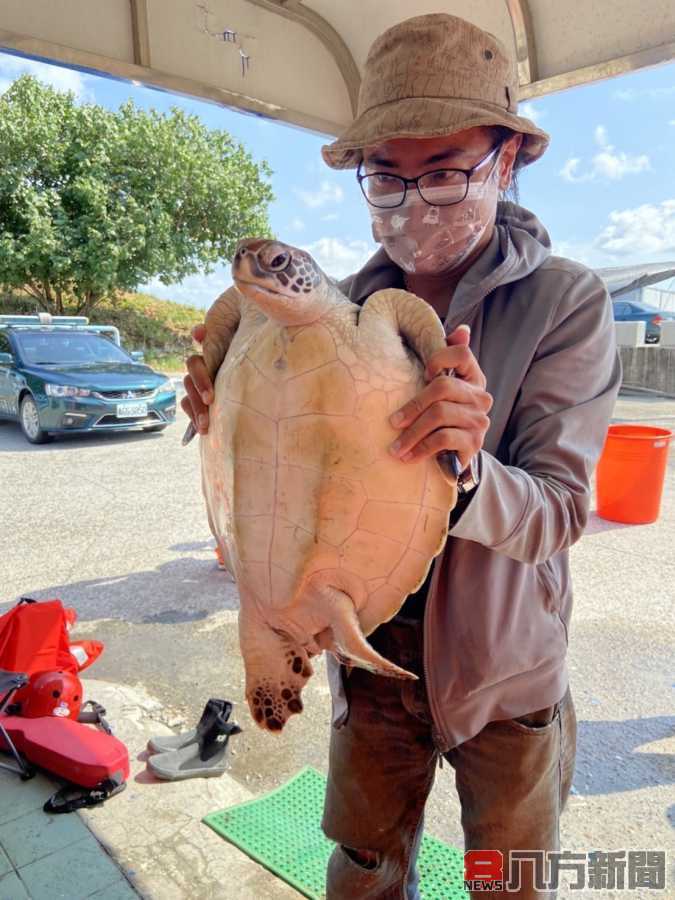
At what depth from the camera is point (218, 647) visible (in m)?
3.46

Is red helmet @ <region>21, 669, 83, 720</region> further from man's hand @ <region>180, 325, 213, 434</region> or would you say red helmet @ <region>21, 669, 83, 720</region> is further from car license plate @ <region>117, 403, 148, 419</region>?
car license plate @ <region>117, 403, 148, 419</region>

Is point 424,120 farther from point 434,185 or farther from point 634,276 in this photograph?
point 634,276

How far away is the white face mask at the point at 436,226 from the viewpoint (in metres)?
1.29

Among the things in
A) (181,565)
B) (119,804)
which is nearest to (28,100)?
(181,565)

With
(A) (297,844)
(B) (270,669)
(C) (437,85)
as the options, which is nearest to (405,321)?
(C) (437,85)

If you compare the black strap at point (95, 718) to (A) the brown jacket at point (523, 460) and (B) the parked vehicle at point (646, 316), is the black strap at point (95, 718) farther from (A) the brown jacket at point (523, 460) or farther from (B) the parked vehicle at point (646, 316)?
(B) the parked vehicle at point (646, 316)

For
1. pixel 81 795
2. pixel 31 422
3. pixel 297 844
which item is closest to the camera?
pixel 297 844

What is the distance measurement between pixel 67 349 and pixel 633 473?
303 inches

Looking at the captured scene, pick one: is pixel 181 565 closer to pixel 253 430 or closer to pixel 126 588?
pixel 126 588

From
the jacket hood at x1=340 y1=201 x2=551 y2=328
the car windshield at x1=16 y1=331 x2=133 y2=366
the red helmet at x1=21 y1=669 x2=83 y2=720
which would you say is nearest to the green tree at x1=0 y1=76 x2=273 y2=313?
the car windshield at x1=16 y1=331 x2=133 y2=366

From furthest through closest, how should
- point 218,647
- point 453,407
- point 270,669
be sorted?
point 218,647, point 270,669, point 453,407

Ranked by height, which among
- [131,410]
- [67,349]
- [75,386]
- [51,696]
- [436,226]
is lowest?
[51,696]

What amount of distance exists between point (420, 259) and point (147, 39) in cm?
160

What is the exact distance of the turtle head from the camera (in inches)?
40.6
